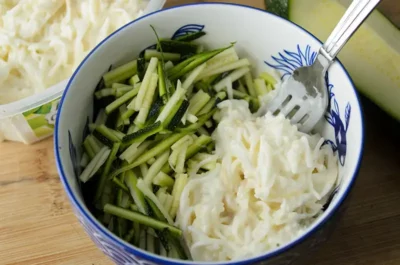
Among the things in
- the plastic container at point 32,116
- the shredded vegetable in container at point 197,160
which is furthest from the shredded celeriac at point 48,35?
the shredded vegetable in container at point 197,160

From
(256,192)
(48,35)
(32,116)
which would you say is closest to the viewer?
(256,192)

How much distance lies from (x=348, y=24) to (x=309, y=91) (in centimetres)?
13

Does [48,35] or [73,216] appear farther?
[48,35]

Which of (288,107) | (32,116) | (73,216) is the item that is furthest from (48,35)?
(288,107)

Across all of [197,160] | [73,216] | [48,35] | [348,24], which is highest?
[348,24]

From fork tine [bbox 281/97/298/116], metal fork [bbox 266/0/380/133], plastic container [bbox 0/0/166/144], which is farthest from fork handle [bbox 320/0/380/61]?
plastic container [bbox 0/0/166/144]

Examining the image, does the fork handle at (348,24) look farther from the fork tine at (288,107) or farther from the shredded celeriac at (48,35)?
the shredded celeriac at (48,35)

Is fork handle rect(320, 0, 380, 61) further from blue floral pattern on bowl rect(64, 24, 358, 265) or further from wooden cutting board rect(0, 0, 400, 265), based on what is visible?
wooden cutting board rect(0, 0, 400, 265)

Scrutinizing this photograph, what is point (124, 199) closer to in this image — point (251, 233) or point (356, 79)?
point (251, 233)

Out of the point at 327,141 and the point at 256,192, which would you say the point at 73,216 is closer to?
the point at 256,192

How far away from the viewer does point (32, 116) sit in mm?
1077

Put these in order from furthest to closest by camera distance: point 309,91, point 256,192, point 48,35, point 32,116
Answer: point 48,35, point 32,116, point 309,91, point 256,192

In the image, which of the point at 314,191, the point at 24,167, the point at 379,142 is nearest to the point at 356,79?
the point at 379,142

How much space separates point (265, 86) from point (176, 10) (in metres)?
A: 0.22
